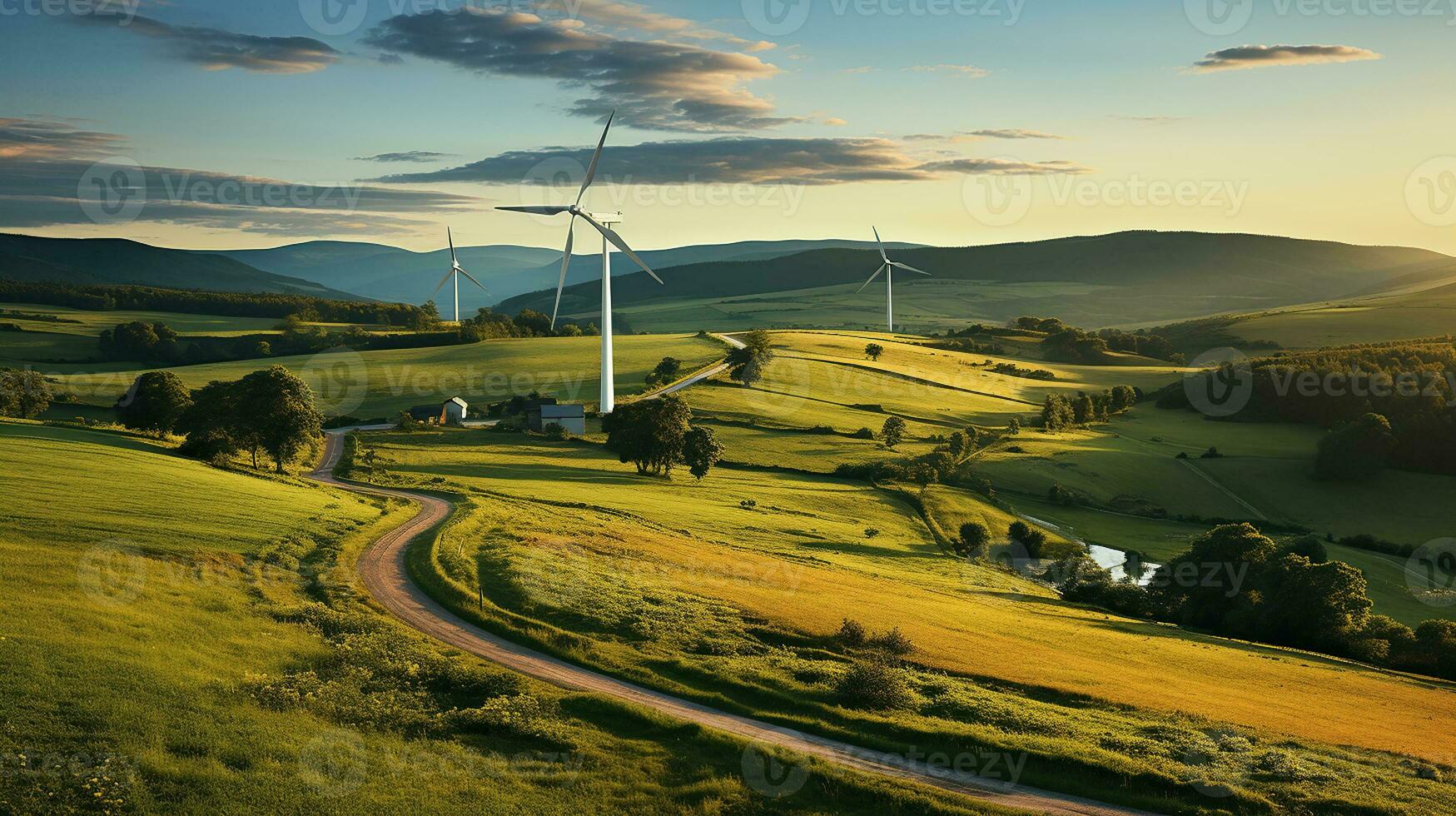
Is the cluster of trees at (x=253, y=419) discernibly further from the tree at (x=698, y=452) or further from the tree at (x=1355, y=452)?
the tree at (x=1355, y=452)

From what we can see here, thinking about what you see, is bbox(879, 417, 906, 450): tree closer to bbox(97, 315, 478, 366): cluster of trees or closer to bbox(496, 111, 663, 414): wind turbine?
bbox(496, 111, 663, 414): wind turbine

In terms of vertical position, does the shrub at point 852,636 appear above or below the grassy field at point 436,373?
below

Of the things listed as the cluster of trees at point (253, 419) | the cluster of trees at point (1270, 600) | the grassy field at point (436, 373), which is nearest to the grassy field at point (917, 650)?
the cluster of trees at point (1270, 600)

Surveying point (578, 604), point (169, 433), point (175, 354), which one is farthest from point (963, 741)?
point (175, 354)

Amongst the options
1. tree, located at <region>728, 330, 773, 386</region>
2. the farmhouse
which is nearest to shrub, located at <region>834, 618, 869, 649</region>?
the farmhouse

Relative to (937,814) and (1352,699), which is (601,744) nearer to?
(937,814)

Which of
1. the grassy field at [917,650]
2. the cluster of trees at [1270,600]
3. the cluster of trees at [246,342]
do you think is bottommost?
the cluster of trees at [1270,600]
